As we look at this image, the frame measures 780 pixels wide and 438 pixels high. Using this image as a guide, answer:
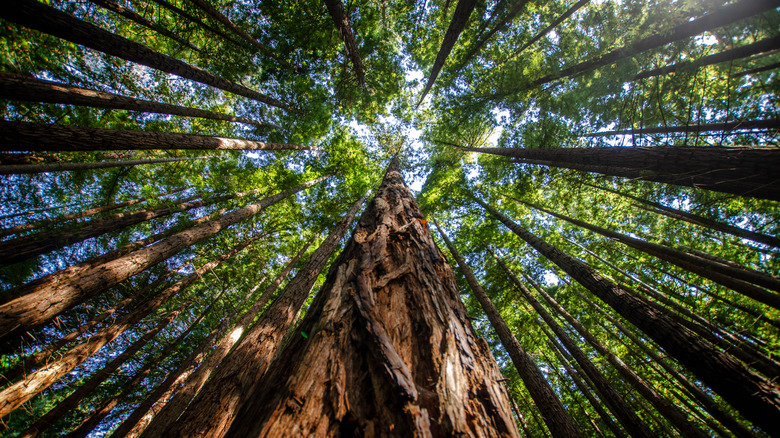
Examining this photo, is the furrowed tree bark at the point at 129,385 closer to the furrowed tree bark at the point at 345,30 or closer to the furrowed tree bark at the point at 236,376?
the furrowed tree bark at the point at 236,376

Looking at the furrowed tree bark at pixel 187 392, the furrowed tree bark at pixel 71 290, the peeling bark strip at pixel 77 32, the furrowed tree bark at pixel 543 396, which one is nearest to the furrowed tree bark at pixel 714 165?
the furrowed tree bark at pixel 543 396

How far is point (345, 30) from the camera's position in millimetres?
6699

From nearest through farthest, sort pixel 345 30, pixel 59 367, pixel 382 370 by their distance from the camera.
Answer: pixel 382 370, pixel 59 367, pixel 345 30

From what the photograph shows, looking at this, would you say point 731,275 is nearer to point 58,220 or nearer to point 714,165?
point 714,165

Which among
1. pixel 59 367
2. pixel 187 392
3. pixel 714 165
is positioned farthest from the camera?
A: pixel 187 392

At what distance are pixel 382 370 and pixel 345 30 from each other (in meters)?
8.32

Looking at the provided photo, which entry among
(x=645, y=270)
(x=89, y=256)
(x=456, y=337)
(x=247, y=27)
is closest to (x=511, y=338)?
(x=456, y=337)

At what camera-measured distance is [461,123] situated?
9.31 m

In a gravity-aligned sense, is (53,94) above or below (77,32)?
below

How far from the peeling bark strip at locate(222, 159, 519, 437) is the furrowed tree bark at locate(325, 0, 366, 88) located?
670cm

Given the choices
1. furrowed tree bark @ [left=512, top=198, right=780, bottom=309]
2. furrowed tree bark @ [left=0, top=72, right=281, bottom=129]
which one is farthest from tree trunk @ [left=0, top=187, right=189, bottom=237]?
furrowed tree bark @ [left=512, top=198, right=780, bottom=309]

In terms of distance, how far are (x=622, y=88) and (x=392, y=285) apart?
25.7ft

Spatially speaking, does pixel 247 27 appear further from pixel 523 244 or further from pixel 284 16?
pixel 523 244

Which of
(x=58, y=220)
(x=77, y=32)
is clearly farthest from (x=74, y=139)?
(x=58, y=220)
